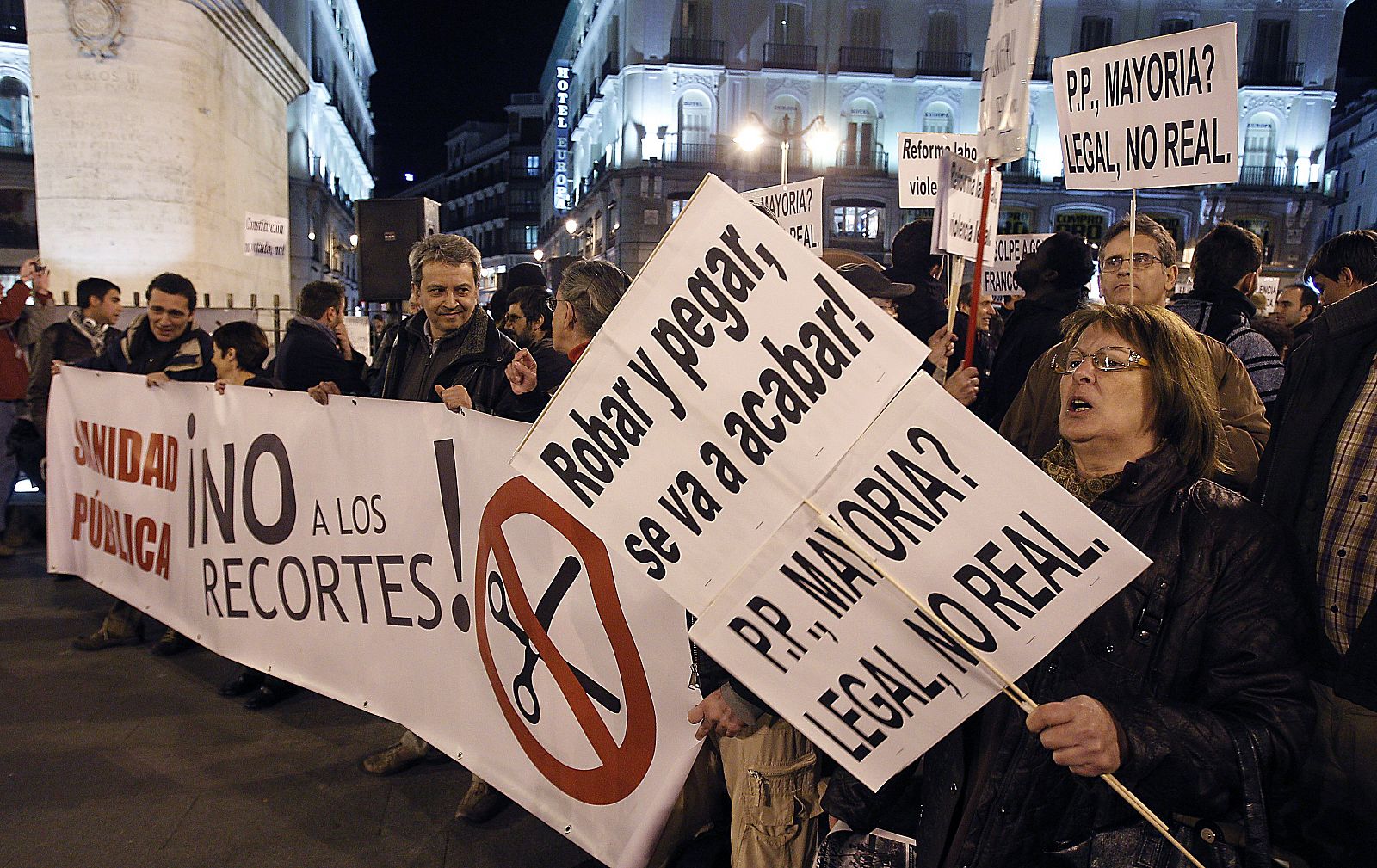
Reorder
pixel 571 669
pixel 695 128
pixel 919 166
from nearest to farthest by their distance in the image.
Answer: pixel 571 669
pixel 919 166
pixel 695 128

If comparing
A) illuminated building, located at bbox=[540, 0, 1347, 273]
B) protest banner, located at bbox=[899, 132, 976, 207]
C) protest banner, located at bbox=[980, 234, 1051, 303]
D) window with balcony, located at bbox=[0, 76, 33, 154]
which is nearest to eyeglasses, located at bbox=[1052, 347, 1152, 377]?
protest banner, located at bbox=[899, 132, 976, 207]

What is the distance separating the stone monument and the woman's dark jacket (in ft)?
39.0

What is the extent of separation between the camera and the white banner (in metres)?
11.4

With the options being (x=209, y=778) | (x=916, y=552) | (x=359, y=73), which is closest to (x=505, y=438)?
(x=916, y=552)

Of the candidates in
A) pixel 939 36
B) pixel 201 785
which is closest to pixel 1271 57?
pixel 939 36

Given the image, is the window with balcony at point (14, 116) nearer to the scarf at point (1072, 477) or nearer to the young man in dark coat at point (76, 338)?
the young man in dark coat at point (76, 338)

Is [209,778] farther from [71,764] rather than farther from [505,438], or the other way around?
[505,438]

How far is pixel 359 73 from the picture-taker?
180 ft

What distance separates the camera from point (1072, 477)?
6.00 feet

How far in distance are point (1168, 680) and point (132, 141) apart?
14.2 metres

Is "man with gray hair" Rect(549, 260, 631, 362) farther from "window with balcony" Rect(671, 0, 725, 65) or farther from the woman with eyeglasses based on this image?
"window with balcony" Rect(671, 0, 725, 65)

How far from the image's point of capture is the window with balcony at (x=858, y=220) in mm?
34125

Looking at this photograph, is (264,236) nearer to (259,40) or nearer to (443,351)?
(259,40)

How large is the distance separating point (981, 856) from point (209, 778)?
120 inches
